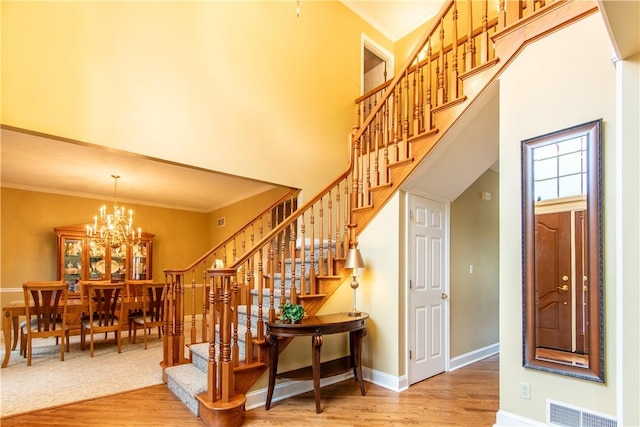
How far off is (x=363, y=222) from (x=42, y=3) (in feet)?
11.7

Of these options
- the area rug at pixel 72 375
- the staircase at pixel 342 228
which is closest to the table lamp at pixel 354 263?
the staircase at pixel 342 228

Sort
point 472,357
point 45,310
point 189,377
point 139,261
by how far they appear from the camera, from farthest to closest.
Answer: point 139,261 → point 472,357 → point 45,310 → point 189,377

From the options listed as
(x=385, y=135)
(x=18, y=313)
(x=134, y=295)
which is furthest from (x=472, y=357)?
(x=18, y=313)

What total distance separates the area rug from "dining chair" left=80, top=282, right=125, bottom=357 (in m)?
0.30

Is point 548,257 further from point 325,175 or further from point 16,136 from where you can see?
point 16,136

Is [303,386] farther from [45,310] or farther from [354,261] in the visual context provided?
[45,310]

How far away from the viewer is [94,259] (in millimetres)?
6699

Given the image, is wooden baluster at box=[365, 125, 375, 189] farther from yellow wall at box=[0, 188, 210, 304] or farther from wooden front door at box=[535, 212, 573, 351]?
yellow wall at box=[0, 188, 210, 304]

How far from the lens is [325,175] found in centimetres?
519

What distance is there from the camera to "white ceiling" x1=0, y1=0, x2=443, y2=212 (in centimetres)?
454

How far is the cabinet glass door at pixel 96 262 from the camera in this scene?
6.64 m

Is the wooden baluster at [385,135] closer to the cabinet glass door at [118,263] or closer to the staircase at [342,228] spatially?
the staircase at [342,228]

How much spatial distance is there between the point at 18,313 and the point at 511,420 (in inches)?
218

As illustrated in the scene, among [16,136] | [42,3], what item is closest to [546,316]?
[42,3]
